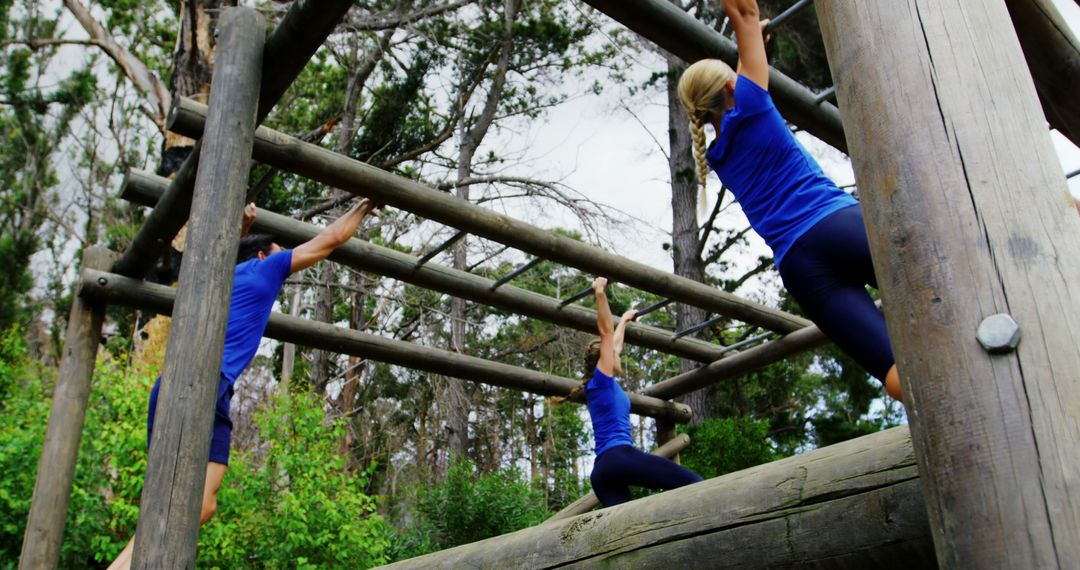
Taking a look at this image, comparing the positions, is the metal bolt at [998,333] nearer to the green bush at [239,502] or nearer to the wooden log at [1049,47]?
the wooden log at [1049,47]

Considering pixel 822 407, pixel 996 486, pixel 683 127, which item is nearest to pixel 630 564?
pixel 996 486

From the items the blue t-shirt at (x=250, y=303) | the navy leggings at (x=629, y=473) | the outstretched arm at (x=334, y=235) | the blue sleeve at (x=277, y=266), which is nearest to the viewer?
the blue t-shirt at (x=250, y=303)

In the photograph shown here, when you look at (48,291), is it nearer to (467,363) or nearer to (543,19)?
(543,19)

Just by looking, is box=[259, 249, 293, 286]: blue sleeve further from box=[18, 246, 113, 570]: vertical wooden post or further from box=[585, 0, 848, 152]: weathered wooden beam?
box=[18, 246, 113, 570]: vertical wooden post

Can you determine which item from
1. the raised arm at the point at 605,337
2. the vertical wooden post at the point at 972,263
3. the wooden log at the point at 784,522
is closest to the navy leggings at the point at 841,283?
the wooden log at the point at 784,522

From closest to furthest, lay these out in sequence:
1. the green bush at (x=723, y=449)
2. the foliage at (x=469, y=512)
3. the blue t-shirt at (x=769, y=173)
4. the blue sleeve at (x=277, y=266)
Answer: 1. the blue t-shirt at (x=769, y=173)
2. the blue sleeve at (x=277, y=266)
3. the green bush at (x=723, y=449)
4. the foliage at (x=469, y=512)

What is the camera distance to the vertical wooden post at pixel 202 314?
2957 mm

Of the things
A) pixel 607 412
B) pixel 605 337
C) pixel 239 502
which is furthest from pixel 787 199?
pixel 239 502

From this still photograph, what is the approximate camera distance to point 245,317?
3809 millimetres

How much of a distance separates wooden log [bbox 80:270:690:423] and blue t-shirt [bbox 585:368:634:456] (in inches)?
55.4

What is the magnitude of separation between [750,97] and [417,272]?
3320 millimetres

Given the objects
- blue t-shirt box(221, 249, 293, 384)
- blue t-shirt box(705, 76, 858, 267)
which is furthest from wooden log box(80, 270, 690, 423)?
blue t-shirt box(705, 76, 858, 267)

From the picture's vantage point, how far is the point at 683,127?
45.3 feet

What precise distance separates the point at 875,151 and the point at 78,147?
21546 millimetres
